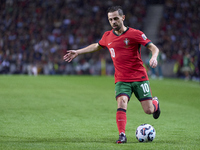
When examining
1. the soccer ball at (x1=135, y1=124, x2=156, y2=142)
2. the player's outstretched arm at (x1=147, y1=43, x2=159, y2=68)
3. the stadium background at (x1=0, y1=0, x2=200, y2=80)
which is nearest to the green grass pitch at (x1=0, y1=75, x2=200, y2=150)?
the soccer ball at (x1=135, y1=124, x2=156, y2=142)

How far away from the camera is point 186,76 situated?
27031mm

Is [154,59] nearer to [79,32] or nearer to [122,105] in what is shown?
[122,105]

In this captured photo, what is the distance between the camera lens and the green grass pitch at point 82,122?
20.9 ft

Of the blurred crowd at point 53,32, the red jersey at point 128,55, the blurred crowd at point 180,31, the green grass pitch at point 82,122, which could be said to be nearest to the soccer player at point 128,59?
the red jersey at point 128,55

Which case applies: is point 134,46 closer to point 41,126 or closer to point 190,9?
point 41,126

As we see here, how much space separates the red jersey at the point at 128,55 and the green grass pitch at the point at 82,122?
43.1 inches

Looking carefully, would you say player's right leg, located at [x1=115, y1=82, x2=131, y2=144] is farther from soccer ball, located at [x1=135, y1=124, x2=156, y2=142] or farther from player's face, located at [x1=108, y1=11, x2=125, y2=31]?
player's face, located at [x1=108, y1=11, x2=125, y2=31]

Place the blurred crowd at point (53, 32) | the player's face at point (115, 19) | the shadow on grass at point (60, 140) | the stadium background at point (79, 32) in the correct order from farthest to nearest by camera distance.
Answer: the blurred crowd at point (53, 32) < the stadium background at point (79, 32) < the player's face at point (115, 19) < the shadow on grass at point (60, 140)

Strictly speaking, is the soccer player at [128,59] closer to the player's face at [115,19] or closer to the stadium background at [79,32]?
the player's face at [115,19]

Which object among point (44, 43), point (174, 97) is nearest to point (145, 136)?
point (174, 97)

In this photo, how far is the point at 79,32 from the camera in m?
34.6

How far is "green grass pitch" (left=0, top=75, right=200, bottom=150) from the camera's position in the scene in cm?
637

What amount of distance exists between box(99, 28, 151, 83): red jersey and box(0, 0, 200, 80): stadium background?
2153cm

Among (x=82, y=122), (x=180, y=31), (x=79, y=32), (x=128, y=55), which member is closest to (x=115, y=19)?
(x=128, y=55)
